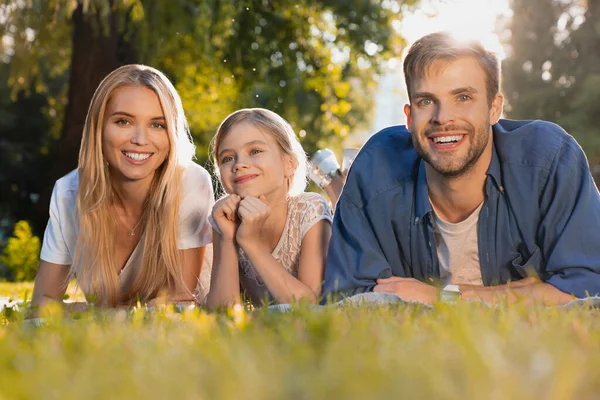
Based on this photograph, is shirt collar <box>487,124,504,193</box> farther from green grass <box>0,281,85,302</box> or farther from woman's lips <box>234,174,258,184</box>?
green grass <box>0,281,85,302</box>

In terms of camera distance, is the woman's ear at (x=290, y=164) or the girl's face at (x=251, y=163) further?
the woman's ear at (x=290, y=164)

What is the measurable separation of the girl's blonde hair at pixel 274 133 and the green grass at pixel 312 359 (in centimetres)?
238

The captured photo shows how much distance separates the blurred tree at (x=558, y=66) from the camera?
97.4ft

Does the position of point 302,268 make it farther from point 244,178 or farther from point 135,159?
point 135,159

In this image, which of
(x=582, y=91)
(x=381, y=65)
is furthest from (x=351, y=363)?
(x=582, y=91)

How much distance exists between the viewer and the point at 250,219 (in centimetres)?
425

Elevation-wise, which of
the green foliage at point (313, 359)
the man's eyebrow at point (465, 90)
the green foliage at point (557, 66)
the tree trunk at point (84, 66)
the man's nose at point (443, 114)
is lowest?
the green foliage at point (313, 359)

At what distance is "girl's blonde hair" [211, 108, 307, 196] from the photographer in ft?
15.7

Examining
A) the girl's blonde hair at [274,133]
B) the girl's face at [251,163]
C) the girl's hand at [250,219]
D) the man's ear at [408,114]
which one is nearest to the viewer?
the man's ear at [408,114]

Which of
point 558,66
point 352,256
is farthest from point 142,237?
point 558,66

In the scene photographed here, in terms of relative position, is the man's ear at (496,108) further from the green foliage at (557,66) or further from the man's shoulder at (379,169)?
the green foliage at (557,66)

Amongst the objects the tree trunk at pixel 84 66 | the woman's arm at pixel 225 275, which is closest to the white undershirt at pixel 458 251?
the woman's arm at pixel 225 275

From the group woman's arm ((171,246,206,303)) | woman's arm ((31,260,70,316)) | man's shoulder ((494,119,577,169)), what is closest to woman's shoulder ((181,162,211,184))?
woman's arm ((171,246,206,303))

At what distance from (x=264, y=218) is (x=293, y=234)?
470 mm
